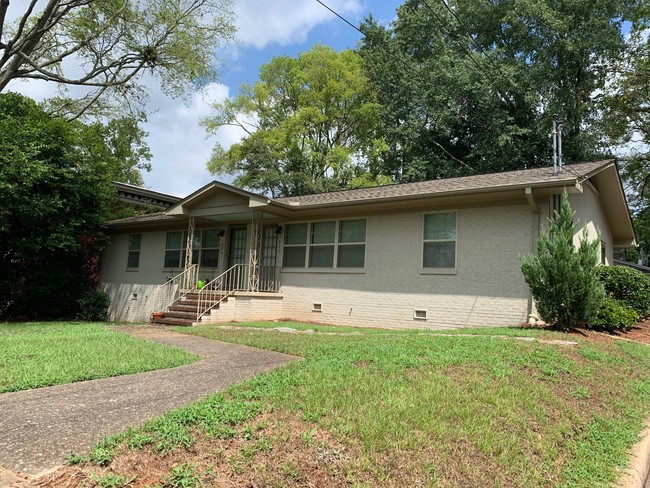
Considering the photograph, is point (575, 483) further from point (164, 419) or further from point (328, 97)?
point (328, 97)

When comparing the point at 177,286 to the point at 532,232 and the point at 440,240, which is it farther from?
the point at 532,232

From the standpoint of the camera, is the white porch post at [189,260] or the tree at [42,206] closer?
the tree at [42,206]

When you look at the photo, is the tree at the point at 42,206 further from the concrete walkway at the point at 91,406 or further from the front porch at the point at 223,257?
the concrete walkway at the point at 91,406

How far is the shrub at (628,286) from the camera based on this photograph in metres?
10.5

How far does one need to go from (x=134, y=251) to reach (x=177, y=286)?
408 centimetres

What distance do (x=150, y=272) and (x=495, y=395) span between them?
51.4 feet

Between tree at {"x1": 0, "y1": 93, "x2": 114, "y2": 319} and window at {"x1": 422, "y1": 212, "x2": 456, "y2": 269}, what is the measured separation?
Result: 1097 cm

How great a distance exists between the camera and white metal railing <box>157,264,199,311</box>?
14.6 metres

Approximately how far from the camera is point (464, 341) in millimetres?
7215

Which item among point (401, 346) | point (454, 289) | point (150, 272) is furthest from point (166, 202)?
point (401, 346)

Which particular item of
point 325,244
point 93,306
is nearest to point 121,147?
point 93,306

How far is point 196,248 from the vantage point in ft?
53.6

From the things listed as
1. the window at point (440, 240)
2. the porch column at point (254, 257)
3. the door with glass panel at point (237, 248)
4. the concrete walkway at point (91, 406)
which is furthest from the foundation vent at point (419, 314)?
the door with glass panel at point (237, 248)

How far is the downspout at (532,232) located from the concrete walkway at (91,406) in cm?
618
